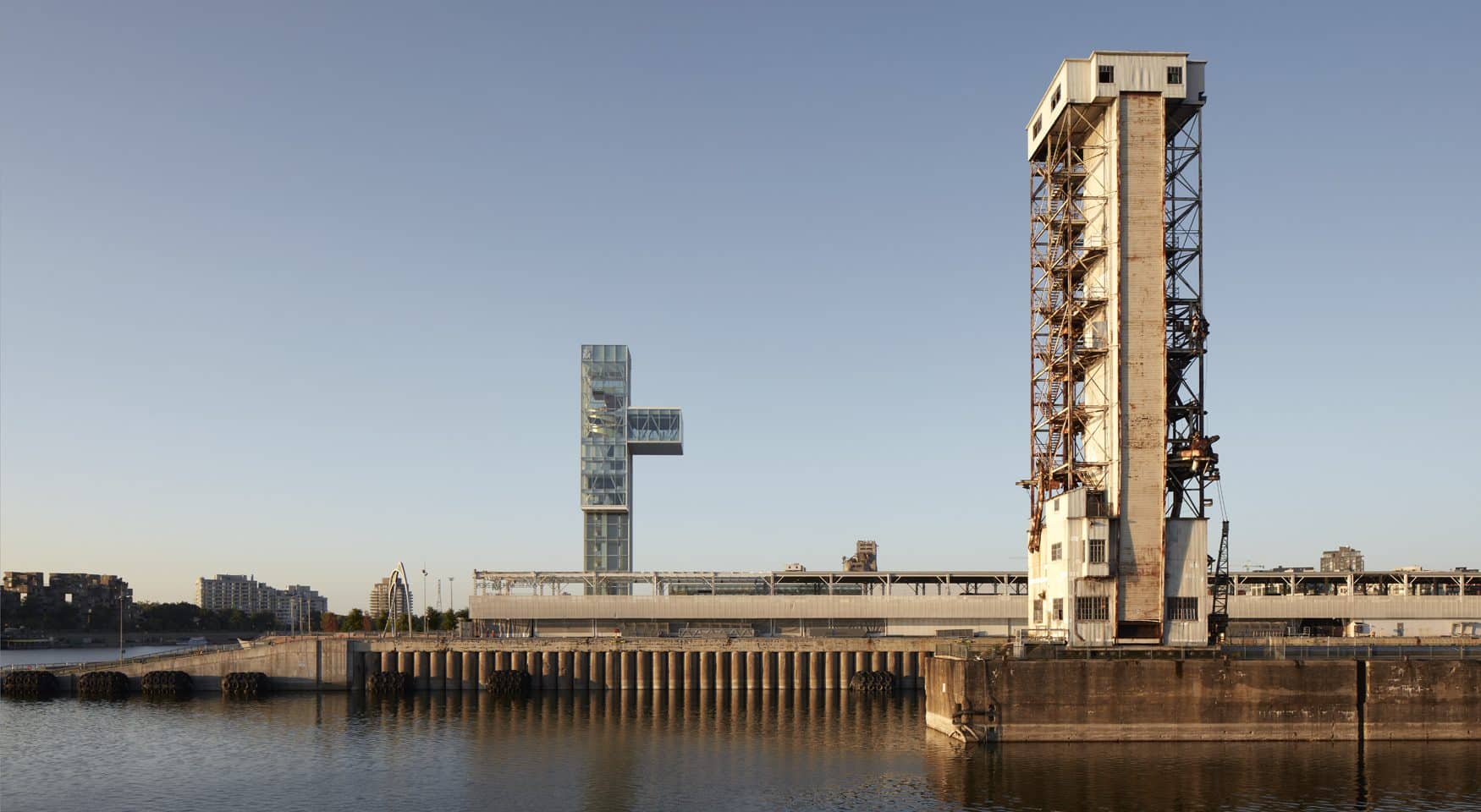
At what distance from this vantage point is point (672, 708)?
299ft

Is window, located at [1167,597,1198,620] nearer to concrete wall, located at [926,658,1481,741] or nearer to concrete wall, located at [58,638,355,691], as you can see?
concrete wall, located at [926,658,1481,741]

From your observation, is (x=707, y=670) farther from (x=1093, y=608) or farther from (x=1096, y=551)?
(x=1096, y=551)

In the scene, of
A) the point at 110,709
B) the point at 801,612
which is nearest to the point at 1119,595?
the point at 801,612

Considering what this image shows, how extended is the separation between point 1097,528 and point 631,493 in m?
87.6

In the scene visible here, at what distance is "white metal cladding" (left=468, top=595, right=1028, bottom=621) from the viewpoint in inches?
4801

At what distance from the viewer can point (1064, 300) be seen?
80750 mm

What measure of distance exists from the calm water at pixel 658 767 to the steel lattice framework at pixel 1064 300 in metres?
19.0

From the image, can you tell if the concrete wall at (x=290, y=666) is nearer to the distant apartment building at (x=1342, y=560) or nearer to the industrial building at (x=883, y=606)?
the industrial building at (x=883, y=606)

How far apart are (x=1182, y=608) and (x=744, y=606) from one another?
57.1m

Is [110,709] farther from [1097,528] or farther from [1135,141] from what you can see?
[1135,141]

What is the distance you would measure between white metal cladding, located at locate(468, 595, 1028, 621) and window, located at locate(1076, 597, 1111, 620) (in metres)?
46.9

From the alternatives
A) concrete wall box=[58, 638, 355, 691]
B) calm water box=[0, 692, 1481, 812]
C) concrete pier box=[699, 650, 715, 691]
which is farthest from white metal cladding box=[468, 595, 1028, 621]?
calm water box=[0, 692, 1481, 812]

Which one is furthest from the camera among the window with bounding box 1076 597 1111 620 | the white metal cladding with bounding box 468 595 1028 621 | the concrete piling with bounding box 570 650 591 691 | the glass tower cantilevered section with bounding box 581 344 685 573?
the glass tower cantilevered section with bounding box 581 344 685 573

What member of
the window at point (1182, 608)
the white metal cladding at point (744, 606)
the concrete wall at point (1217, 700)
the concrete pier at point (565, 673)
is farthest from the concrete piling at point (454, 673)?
the window at point (1182, 608)
